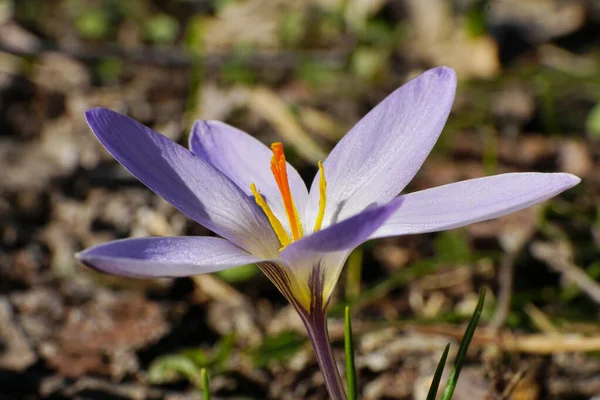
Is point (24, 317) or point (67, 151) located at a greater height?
point (67, 151)

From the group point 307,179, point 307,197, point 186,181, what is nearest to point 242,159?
point 307,197

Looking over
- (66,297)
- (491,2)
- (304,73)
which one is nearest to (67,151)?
(66,297)

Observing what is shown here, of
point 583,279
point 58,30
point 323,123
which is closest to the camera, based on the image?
point 583,279

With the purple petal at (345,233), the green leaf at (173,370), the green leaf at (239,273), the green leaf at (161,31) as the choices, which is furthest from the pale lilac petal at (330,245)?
the green leaf at (161,31)

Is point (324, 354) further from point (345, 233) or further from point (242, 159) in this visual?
point (242, 159)

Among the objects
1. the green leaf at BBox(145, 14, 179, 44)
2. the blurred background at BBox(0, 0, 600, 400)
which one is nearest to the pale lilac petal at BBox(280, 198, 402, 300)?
the blurred background at BBox(0, 0, 600, 400)

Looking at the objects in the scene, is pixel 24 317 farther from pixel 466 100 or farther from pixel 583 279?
pixel 466 100
